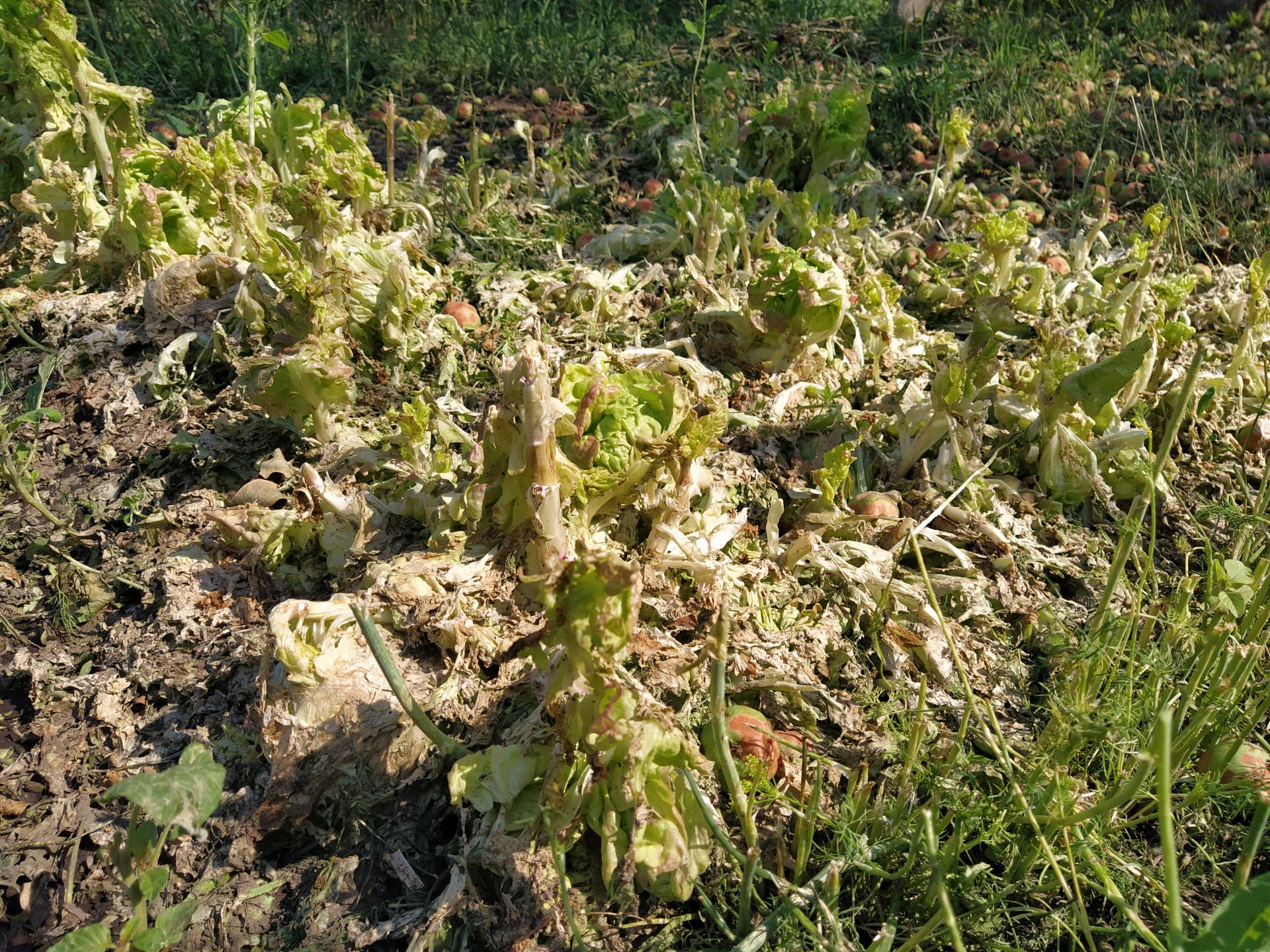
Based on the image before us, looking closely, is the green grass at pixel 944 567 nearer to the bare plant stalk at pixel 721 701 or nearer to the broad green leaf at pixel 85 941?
the bare plant stalk at pixel 721 701

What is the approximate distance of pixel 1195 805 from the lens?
1846 mm

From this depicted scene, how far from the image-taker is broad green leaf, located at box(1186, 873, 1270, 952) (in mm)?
1075

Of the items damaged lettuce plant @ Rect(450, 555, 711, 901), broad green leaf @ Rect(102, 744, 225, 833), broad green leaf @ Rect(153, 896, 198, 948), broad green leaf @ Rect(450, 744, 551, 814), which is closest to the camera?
broad green leaf @ Rect(102, 744, 225, 833)

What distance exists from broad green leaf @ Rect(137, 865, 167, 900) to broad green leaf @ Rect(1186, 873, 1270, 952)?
1.48m

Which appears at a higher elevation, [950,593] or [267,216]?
[267,216]

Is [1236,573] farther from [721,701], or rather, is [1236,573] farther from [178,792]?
[178,792]

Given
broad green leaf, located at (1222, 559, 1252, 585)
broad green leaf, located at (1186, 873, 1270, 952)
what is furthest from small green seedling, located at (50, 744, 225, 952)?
broad green leaf, located at (1222, 559, 1252, 585)

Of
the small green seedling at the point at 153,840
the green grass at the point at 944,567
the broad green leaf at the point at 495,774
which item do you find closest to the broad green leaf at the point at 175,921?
the small green seedling at the point at 153,840

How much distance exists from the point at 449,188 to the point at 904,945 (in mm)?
3022

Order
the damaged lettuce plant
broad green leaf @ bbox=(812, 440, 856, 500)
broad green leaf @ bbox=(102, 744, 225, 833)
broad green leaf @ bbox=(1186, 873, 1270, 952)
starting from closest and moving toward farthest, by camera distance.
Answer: broad green leaf @ bbox=(1186, 873, 1270, 952), broad green leaf @ bbox=(102, 744, 225, 833), the damaged lettuce plant, broad green leaf @ bbox=(812, 440, 856, 500)

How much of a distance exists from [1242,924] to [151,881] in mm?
1560

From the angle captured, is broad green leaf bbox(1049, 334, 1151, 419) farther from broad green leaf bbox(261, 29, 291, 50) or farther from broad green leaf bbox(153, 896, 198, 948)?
broad green leaf bbox(261, 29, 291, 50)

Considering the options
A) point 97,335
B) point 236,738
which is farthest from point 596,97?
point 236,738

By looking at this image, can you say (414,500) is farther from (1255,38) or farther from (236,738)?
(1255,38)
